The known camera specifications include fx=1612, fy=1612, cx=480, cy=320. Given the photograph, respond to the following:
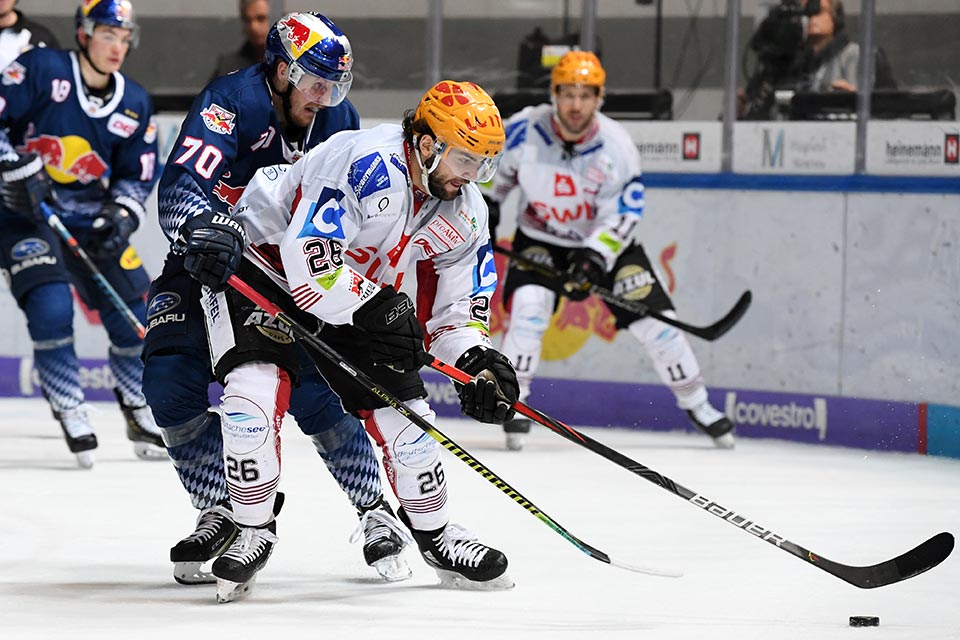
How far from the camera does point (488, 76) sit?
7.03 metres

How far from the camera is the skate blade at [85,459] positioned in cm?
516

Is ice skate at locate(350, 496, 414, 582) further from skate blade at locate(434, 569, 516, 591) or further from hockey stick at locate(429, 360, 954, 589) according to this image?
hockey stick at locate(429, 360, 954, 589)

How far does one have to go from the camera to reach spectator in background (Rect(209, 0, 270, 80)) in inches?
273

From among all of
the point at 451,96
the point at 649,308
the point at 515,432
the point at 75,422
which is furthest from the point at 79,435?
the point at 451,96

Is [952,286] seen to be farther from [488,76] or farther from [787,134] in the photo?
[488,76]

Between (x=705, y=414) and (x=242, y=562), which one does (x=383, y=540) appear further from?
(x=705, y=414)

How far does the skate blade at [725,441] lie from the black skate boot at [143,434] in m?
2.00

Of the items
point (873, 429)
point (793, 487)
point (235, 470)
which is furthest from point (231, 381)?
point (873, 429)

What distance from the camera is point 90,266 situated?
5227 mm

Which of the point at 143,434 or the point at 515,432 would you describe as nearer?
the point at 143,434

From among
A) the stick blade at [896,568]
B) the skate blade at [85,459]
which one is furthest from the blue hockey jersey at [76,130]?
the stick blade at [896,568]

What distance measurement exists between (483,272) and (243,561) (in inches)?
30.7

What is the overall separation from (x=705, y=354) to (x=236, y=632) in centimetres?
364

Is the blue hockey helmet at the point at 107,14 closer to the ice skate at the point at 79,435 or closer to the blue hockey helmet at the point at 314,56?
the ice skate at the point at 79,435
